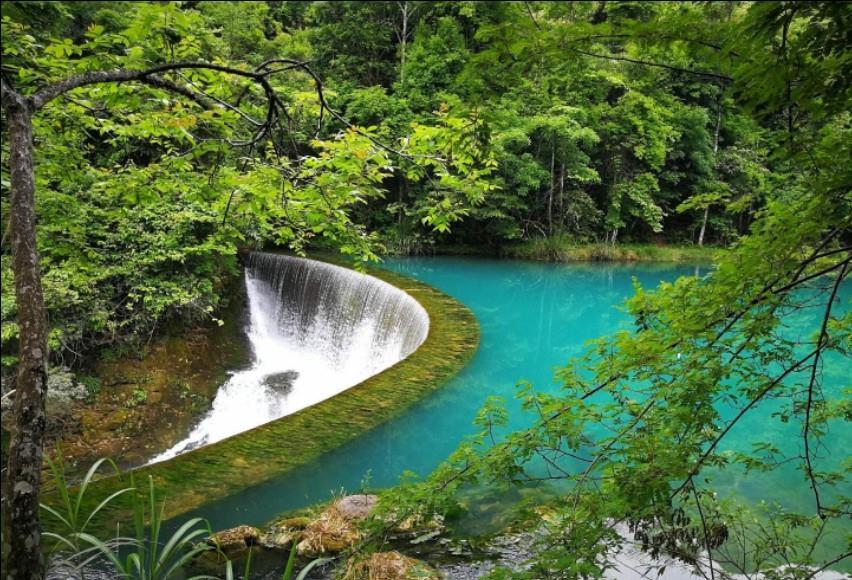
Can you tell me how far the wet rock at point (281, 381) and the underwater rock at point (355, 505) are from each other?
429cm

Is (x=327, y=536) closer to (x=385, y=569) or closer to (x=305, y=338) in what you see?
(x=385, y=569)

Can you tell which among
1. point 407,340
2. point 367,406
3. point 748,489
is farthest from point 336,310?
point 748,489

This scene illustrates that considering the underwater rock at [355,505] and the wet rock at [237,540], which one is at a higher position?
the underwater rock at [355,505]

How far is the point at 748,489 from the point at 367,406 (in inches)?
120

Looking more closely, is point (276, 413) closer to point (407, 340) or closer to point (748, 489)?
point (407, 340)

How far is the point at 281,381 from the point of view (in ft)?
25.8

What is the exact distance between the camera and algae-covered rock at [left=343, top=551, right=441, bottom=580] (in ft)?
8.94

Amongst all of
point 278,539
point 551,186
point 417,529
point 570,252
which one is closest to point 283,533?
point 278,539

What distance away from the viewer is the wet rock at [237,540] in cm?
306

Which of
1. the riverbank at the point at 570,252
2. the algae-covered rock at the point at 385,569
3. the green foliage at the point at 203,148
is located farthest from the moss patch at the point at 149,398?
the riverbank at the point at 570,252

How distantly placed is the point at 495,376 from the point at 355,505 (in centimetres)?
343

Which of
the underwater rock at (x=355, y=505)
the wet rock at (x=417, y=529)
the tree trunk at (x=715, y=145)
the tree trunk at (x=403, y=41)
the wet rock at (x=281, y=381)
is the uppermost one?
the tree trunk at (x=403, y=41)

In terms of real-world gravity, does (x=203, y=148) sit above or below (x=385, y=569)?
above

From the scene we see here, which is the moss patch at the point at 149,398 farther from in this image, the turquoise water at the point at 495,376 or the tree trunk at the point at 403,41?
the tree trunk at the point at 403,41
